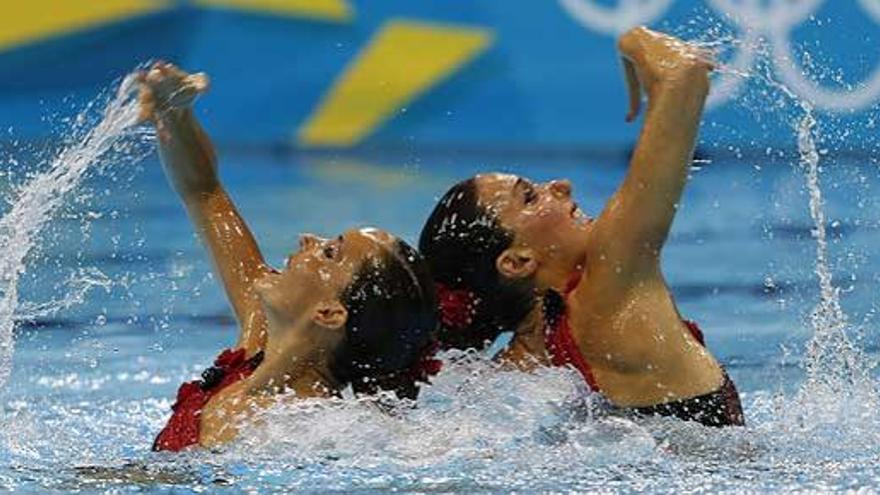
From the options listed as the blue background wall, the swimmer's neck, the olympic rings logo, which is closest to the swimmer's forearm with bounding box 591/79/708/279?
the swimmer's neck

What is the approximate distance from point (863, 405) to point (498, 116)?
5.00m

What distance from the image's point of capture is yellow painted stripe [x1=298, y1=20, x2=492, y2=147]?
8602 millimetres

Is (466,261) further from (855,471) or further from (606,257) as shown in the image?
(855,471)

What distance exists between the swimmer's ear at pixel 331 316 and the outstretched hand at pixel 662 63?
0.60 meters

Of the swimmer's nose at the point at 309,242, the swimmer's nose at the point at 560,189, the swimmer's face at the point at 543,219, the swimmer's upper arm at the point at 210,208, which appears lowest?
the swimmer's nose at the point at 309,242

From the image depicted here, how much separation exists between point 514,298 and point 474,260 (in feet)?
0.34

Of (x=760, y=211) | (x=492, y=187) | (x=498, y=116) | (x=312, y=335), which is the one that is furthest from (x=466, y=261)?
(x=498, y=116)

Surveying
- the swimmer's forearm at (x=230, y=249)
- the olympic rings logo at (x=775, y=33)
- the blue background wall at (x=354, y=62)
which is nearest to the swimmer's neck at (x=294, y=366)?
the swimmer's forearm at (x=230, y=249)

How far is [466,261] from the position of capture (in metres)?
3.33

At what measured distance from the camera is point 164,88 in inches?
139

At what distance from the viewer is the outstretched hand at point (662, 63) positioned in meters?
3.19

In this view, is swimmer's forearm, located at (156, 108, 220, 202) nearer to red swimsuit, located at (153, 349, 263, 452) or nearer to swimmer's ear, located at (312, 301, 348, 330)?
red swimsuit, located at (153, 349, 263, 452)

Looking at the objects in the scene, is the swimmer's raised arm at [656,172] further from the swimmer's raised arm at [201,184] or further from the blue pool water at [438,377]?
the swimmer's raised arm at [201,184]

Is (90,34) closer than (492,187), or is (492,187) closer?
(492,187)
